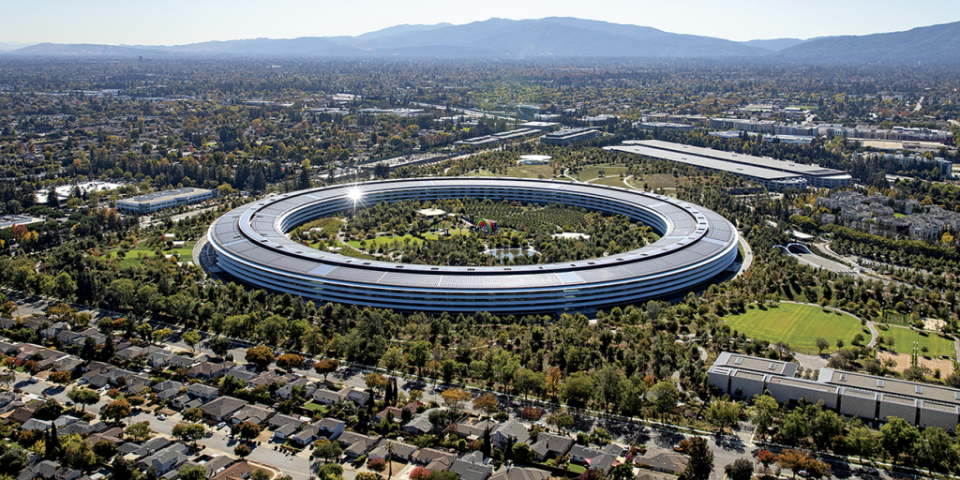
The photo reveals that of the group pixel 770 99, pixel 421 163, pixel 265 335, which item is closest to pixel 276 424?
pixel 265 335

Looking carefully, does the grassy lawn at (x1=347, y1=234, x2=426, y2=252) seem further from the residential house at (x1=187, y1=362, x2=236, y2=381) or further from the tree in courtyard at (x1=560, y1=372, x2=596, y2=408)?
the tree in courtyard at (x1=560, y1=372, x2=596, y2=408)

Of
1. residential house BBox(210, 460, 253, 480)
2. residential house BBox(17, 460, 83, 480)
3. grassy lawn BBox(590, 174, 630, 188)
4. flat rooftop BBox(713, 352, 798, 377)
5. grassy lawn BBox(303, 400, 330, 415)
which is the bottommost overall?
grassy lawn BBox(303, 400, 330, 415)

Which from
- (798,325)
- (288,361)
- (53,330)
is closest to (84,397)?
(288,361)

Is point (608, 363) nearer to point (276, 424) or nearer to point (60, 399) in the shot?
point (276, 424)

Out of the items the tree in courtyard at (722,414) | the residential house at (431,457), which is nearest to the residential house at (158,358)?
the residential house at (431,457)

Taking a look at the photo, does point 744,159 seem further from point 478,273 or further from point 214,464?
point 214,464

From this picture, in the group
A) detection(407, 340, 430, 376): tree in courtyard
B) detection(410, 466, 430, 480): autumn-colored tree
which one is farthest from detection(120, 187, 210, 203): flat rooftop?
detection(410, 466, 430, 480): autumn-colored tree
